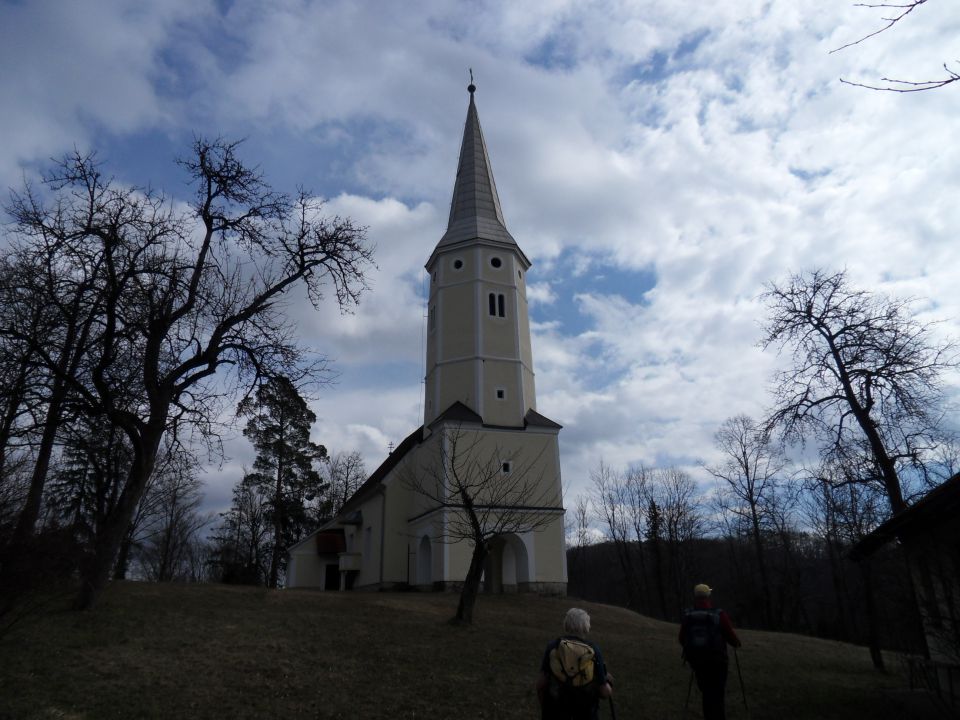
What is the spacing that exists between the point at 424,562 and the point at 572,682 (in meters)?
25.4

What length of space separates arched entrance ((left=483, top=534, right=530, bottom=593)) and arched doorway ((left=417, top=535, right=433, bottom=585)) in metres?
2.60

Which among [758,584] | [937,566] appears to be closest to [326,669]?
[937,566]

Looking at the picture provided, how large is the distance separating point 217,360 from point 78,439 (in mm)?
3509

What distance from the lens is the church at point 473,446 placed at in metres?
28.1

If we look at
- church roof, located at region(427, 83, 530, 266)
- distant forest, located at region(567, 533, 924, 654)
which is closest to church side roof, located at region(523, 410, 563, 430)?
church roof, located at region(427, 83, 530, 266)

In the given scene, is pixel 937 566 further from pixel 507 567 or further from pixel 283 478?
pixel 283 478

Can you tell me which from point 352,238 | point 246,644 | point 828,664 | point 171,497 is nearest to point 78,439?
point 246,644

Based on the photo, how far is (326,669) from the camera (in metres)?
11.0

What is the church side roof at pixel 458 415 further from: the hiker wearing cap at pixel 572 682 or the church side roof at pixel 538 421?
the hiker wearing cap at pixel 572 682

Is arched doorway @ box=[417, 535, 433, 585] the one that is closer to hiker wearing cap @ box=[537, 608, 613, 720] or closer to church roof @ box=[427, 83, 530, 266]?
church roof @ box=[427, 83, 530, 266]

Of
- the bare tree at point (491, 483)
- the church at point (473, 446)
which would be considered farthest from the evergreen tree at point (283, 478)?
the bare tree at point (491, 483)

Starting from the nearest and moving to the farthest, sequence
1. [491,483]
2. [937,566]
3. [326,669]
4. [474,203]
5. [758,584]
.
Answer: [937,566]
[326,669]
[491,483]
[474,203]
[758,584]

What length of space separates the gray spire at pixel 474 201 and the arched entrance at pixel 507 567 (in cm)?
1491

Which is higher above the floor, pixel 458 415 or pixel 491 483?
pixel 458 415
